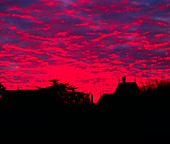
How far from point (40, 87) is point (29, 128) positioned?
32197mm

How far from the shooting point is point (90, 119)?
968 centimetres

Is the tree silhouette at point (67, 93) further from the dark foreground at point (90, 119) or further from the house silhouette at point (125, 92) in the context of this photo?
the dark foreground at point (90, 119)

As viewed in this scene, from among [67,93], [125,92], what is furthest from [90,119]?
[67,93]

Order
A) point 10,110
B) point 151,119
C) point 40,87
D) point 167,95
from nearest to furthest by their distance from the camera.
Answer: point 151,119 → point 167,95 → point 10,110 → point 40,87

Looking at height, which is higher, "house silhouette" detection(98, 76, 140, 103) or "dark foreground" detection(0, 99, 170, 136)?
"house silhouette" detection(98, 76, 140, 103)

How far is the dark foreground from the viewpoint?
347 inches

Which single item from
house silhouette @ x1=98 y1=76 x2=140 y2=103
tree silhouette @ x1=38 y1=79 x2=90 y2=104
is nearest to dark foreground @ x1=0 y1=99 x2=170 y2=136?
house silhouette @ x1=98 y1=76 x2=140 y2=103

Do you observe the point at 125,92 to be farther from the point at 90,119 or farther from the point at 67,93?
the point at 67,93

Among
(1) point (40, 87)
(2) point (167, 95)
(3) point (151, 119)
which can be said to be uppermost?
(1) point (40, 87)

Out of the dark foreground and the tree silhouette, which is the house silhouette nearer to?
the dark foreground

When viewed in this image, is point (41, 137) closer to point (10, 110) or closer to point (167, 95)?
point (10, 110)

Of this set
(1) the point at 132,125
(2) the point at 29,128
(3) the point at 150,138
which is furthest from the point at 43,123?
(3) the point at 150,138

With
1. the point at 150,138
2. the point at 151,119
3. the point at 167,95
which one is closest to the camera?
the point at 150,138

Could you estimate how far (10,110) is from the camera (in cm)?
1046
